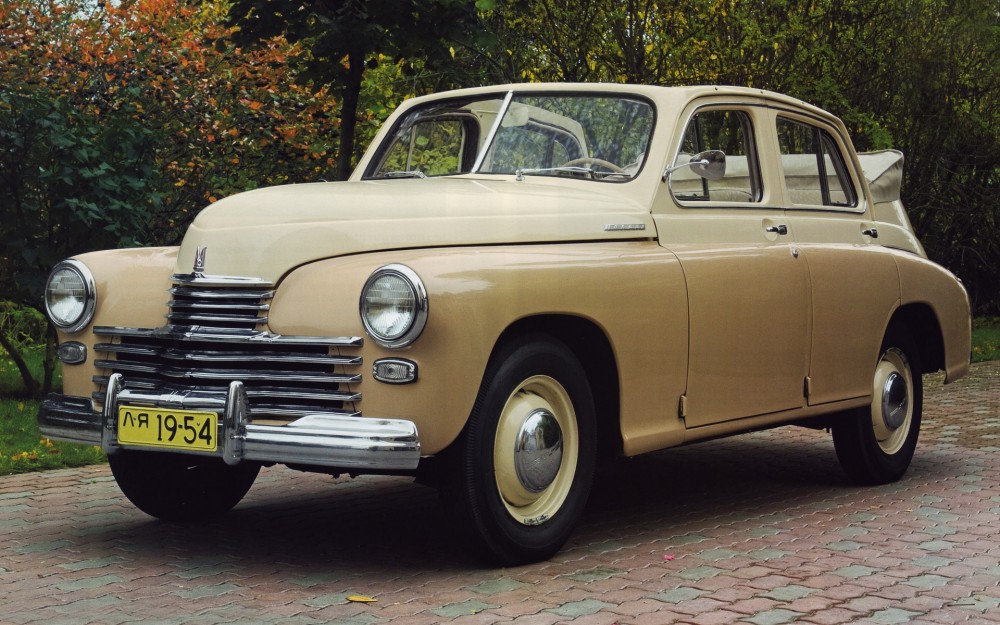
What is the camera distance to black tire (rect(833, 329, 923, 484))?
716cm

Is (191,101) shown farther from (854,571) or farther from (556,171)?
(854,571)

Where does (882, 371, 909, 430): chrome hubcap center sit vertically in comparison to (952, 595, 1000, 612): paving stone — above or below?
above

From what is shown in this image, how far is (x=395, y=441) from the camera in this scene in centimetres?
450

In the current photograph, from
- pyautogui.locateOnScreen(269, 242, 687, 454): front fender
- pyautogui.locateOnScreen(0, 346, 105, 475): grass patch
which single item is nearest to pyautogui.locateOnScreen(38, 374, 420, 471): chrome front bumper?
pyautogui.locateOnScreen(269, 242, 687, 454): front fender

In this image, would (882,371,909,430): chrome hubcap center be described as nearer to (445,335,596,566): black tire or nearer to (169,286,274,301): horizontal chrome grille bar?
(445,335,596,566): black tire

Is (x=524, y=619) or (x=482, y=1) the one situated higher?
(x=482, y=1)

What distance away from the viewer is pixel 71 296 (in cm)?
544

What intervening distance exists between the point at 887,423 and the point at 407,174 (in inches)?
118

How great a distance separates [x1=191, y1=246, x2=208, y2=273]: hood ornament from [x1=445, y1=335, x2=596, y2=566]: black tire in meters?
1.20

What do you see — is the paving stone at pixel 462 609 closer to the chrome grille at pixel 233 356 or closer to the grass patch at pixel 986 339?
the chrome grille at pixel 233 356

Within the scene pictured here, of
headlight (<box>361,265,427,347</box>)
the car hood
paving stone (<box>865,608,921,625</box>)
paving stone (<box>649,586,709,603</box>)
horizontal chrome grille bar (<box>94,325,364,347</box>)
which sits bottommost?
paving stone (<box>865,608,921,625</box>)

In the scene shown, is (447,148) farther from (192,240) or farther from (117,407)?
(117,407)

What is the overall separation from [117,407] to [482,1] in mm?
4793

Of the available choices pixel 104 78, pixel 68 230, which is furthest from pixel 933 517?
pixel 104 78
